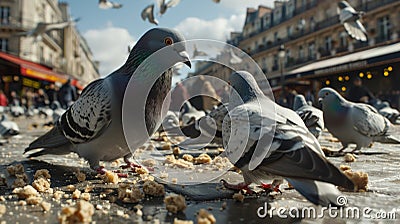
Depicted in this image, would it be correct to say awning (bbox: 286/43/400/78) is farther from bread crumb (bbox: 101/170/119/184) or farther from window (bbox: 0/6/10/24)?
window (bbox: 0/6/10/24)

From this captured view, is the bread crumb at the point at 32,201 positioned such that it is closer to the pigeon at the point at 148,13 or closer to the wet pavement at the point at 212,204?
the wet pavement at the point at 212,204

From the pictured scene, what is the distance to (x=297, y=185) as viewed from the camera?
146 centimetres

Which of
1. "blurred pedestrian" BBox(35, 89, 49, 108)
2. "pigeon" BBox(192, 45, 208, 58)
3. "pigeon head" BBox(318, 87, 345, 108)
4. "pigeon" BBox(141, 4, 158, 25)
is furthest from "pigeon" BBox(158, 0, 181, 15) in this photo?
"blurred pedestrian" BBox(35, 89, 49, 108)

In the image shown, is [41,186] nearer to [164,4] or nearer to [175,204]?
[175,204]

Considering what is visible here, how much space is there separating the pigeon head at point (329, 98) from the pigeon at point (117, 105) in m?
2.17

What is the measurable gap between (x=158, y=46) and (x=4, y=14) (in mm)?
33741

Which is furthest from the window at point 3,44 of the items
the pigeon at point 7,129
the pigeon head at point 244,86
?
the pigeon head at point 244,86

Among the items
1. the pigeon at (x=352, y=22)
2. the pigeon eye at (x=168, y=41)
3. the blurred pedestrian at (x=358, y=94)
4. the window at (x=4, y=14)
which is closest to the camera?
the pigeon eye at (x=168, y=41)

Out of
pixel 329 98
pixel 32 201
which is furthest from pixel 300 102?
pixel 32 201

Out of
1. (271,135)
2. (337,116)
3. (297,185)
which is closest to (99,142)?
(271,135)

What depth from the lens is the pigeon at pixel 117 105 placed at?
230 cm

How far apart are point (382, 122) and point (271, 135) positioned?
296cm

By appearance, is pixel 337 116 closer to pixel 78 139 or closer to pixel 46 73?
pixel 78 139

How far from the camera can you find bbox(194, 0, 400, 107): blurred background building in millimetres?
19672
